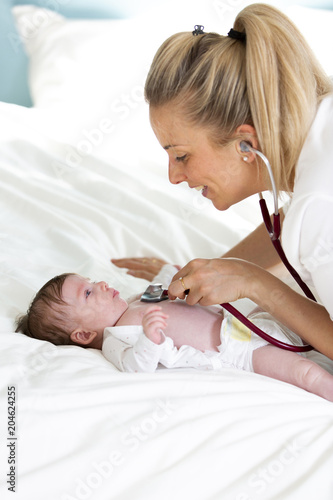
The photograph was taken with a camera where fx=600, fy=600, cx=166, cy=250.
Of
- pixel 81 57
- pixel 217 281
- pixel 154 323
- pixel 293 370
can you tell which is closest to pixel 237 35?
Answer: pixel 217 281

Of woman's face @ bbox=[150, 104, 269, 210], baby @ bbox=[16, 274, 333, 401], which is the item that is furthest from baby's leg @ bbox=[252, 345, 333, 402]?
woman's face @ bbox=[150, 104, 269, 210]

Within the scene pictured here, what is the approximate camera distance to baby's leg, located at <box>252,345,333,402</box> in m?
1.47

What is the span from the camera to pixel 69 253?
2223mm

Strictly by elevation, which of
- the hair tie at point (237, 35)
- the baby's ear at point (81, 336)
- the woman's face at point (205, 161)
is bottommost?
the baby's ear at point (81, 336)

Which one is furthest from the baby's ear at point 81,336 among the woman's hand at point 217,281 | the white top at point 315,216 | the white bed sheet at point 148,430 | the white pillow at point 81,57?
the white pillow at point 81,57

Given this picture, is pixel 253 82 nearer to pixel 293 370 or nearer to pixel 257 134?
pixel 257 134

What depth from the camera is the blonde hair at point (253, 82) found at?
142cm

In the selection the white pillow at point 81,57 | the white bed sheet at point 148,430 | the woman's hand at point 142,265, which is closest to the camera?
the white bed sheet at point 148,430

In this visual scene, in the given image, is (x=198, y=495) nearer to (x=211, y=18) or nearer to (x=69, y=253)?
(x=69, y=253)

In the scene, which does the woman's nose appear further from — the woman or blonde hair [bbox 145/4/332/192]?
blonde hair [bbox 145/4/332/192]

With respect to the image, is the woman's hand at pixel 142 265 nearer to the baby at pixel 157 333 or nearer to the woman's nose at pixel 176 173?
the baby at pixel 157 333

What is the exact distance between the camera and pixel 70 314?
1698mm

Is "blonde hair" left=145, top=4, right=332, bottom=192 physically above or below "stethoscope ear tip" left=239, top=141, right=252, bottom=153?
above

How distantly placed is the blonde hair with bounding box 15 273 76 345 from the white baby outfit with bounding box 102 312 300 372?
121mm
